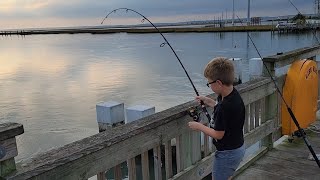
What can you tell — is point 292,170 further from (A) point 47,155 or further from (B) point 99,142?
(A) point 47,155

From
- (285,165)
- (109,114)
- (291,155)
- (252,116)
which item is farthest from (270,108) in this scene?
(109,114)

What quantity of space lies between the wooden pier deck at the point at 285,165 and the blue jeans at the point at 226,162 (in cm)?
131

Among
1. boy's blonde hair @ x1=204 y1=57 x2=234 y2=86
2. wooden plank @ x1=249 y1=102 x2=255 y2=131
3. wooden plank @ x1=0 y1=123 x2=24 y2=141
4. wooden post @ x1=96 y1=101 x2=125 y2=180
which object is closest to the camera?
wooden plank @ x1=0 y1=123 x2=24 y2=141

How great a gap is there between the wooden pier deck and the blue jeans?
1.31 m

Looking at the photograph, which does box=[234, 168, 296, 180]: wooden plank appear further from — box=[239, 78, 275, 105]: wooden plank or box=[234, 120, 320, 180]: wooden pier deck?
box=[239, 78, 275, 105]: wooden plank

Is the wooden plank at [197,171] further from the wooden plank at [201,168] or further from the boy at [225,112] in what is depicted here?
the boy at [225,112]

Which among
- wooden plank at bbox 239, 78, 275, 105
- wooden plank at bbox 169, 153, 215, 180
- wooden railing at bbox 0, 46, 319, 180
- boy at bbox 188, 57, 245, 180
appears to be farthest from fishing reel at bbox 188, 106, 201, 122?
wooden plank at bbox 239, 78, 275, 105

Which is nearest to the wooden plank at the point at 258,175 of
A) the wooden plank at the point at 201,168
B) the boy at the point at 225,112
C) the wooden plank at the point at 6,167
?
the wooden plank at the point at 201,168

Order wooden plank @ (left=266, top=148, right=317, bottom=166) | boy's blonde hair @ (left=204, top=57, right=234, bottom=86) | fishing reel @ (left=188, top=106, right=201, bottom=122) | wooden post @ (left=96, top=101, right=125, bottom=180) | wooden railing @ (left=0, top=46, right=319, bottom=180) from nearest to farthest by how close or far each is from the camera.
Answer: wooden railing @ (left=0, top=46, right=319, bottom=180)
boy's blonde hair @ (left=204, top=57, right=234, bottom=86)
fishing reel @ (left=188, top=106, right=201, bottom=122)
wooden plank @ (left=266, top=148, right=317, bottom=166)
wooden post @ (left=96, top=101, right=125, bottom=180)

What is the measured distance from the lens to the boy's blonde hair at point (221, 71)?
7.59ft

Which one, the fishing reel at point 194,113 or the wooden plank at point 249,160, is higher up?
the fishing reel at point 194,113

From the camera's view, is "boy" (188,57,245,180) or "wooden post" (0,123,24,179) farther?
"boy" (188,57,245,180)

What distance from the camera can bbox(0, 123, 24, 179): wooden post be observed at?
5.12ft

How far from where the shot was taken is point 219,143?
2.51 meters
